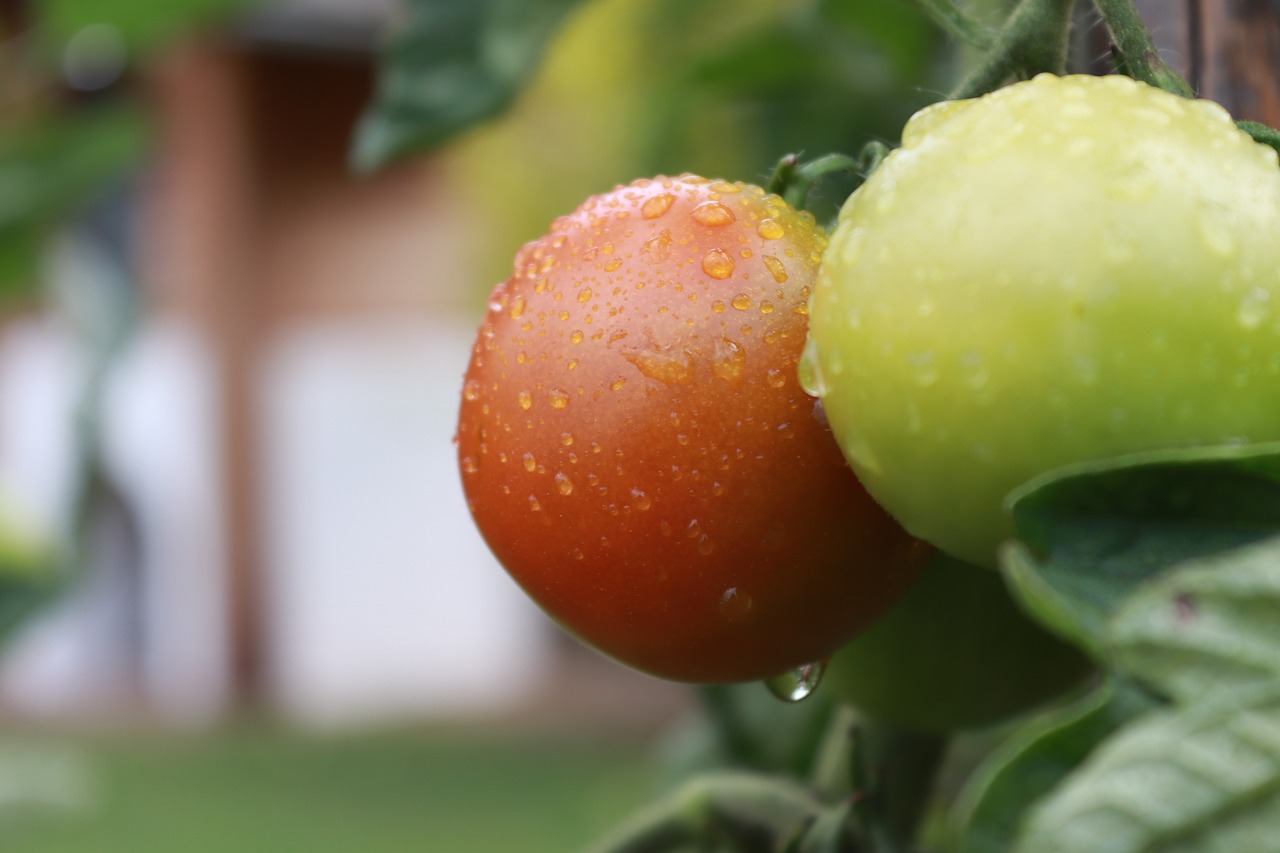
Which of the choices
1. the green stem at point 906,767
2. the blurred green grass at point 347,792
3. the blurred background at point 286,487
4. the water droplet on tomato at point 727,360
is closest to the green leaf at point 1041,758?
the water droplet on tomato at point 727,360

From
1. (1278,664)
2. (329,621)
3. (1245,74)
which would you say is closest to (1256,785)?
(1278,664)

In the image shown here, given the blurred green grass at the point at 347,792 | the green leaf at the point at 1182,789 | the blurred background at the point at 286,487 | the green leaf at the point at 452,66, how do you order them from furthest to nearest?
the blurred background at the point at 286,487 < the blurred green grass at the point at 347,792 < the green leaf at the point at 452,66 < the green leaf at the point at 1182,789

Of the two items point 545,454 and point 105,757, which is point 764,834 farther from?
point 105,757

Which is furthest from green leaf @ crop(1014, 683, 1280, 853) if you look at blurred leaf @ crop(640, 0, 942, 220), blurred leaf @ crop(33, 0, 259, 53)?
blurred leaf @ crop(33, 0, 259, 53)

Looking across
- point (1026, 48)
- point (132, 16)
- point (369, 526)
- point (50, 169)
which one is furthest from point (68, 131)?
point (369, 526)

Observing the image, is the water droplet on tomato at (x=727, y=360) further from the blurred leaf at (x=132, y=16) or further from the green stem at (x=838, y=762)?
the blurred leaf at (x=132, y=16)

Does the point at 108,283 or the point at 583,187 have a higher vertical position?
the point at 108,283

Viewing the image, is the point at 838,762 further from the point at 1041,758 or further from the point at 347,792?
the point at 347,792
